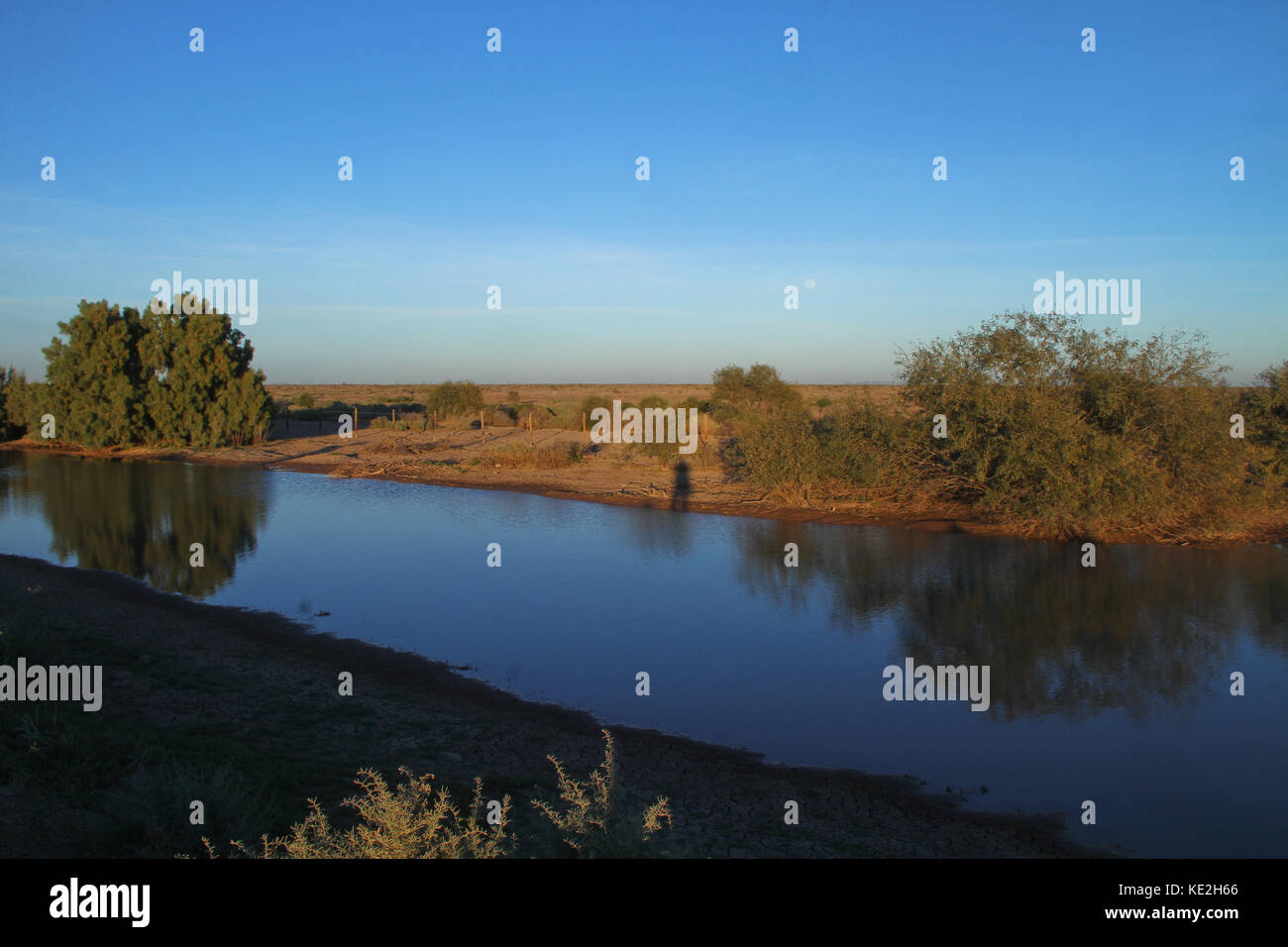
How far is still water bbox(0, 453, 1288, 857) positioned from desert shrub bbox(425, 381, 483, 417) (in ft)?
85.8

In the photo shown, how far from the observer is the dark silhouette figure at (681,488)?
841 inches

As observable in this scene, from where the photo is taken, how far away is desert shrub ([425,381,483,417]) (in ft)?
150

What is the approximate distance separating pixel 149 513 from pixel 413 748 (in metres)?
16.5

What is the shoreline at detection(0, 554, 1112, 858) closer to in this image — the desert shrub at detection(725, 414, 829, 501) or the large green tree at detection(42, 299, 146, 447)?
the desert shrub at detection(725, 414, 829, 501)

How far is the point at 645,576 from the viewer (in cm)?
1346

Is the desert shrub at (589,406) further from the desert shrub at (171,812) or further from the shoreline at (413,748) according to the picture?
the desert shrub at (171,812)

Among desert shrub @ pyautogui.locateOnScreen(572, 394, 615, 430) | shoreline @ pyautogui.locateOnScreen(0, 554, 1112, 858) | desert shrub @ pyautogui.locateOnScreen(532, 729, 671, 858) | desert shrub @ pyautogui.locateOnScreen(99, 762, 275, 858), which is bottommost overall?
shoreline @ pyautogui.locateOnScreen(0, 554, 1112, 858)

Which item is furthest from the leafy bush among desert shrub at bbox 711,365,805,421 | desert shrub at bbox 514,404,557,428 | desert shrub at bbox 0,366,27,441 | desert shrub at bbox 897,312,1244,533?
desert shrub at bbox 0,366,27,441

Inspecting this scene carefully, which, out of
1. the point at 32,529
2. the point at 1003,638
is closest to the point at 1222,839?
the point at 1003,638

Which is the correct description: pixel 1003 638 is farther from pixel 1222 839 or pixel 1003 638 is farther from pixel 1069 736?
pixel 1222 839

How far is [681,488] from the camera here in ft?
77.6

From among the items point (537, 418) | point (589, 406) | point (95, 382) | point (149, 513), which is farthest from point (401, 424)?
point (149, 513)

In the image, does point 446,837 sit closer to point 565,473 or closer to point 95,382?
point 565,473

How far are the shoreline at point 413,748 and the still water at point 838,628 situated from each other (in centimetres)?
43
